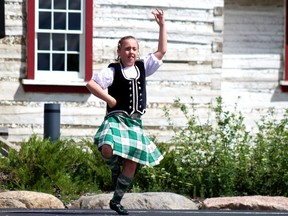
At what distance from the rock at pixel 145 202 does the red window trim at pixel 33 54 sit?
174 inches

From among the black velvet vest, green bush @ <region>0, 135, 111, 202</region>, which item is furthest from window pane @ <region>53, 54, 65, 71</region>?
the black velvet vest

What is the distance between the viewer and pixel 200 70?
1633cm

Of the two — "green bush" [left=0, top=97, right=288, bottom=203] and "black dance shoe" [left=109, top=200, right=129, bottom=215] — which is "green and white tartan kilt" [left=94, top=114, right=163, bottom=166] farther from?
"green bush" [left=0, top=97, right=288, bottom=203]

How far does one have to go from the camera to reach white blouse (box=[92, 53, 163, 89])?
1003 centimetres

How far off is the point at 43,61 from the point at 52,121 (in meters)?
1.42

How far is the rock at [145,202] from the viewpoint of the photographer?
1132cm

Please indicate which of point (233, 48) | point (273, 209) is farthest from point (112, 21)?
point (273, 209)

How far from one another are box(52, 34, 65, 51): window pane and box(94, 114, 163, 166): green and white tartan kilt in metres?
6.11

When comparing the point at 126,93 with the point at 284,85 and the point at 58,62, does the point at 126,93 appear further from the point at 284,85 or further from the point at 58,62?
the point at 284,85

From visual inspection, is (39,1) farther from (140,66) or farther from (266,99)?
(140,66)

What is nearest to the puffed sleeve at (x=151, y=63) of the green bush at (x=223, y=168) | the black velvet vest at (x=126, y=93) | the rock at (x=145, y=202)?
the black velvet vest at (x=126, y=93)

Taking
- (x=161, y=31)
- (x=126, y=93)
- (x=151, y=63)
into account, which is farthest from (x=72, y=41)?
(x=126, y=93)

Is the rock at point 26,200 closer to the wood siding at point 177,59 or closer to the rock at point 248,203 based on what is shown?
the rock at point 248,203

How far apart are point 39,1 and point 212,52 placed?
269 centimetres
